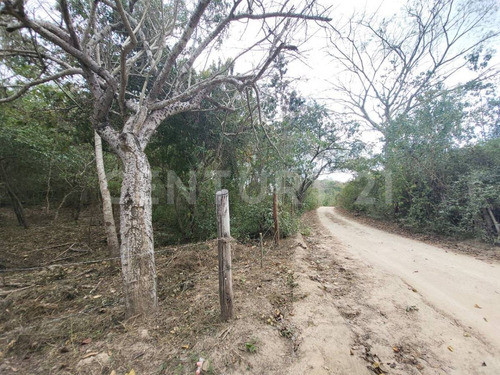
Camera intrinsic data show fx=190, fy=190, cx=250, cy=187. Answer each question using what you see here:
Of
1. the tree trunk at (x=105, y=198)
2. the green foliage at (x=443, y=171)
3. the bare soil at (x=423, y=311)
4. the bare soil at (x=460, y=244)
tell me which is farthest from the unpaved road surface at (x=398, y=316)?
the tree trunk at (x=105, y=198)

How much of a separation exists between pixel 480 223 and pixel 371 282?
4806mm

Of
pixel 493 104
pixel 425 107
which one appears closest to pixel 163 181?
pixel 425 107

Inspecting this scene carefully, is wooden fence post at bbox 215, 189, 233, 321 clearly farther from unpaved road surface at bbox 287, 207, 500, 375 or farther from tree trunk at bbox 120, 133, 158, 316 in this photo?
tree trunk at bbox 120, 133, 158, 316

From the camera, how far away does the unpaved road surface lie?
5.70 ft

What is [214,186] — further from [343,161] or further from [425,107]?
[343,161]

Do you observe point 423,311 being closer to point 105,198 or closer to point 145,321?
point 145,321

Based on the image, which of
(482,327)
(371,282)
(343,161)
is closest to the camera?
(482,327)

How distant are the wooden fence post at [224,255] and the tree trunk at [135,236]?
0.93m

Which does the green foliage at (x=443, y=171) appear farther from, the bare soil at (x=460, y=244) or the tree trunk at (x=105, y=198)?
the tree trunk at (x=105, y=198)

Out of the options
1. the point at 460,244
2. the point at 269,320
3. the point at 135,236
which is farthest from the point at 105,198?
the point at 460,244

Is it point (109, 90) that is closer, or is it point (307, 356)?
point (307, 356)

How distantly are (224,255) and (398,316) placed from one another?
2.32m

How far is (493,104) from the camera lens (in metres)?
6.65

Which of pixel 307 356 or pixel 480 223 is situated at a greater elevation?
pixel 480 223
